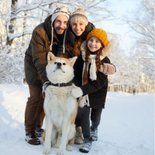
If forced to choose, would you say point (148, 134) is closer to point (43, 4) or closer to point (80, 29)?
point (80, 29)

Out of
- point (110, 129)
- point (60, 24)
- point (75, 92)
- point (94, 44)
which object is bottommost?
point (110, 129)

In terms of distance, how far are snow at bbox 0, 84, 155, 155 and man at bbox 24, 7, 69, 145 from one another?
27 centimetres

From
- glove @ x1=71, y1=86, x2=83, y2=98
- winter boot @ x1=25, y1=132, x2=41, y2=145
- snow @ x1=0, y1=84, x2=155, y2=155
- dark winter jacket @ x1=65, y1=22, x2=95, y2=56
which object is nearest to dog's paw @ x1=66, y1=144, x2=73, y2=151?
snow @ x1=0, y1=84, x2=155, y2=155

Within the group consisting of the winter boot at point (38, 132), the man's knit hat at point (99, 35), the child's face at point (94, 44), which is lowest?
the winter boot at point (38, 132)

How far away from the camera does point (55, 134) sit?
4180 millimetres

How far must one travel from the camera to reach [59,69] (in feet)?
12.3

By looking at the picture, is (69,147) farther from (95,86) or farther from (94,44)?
(94,44)

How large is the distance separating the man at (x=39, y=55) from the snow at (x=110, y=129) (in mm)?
271

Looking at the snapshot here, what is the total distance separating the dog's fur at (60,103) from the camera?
12.4ft

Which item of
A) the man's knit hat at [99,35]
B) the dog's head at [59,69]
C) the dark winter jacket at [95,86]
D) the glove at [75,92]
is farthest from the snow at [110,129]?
the man's knit hat at [99,35]

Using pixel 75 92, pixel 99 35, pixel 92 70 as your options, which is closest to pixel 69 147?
pixel 75 92

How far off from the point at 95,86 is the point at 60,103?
492 millimetres

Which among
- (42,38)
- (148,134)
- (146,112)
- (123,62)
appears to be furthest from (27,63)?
(123,62)

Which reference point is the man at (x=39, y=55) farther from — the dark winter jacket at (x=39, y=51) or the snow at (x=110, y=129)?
the snow at (x=110, y=129)
